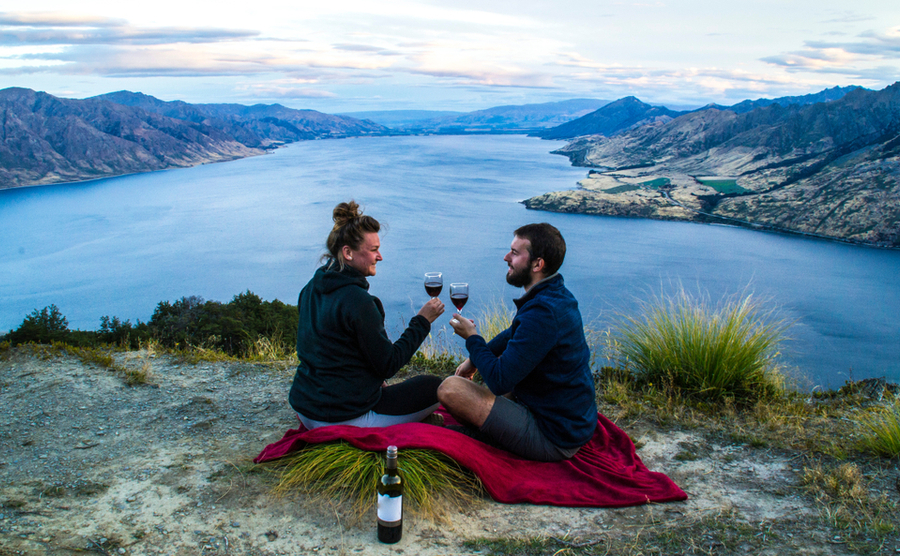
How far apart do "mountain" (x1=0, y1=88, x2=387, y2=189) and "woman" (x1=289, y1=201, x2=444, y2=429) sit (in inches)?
5038

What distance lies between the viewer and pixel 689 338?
4.93m

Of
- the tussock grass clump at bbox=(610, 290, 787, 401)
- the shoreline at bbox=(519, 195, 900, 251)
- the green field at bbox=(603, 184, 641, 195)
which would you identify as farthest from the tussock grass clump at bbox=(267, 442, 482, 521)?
the green field at bbox=(603, 184, 641, 195)

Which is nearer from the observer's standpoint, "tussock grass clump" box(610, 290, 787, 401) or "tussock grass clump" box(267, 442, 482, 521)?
"tussock grass clump" box(267, 442, 482, 521)

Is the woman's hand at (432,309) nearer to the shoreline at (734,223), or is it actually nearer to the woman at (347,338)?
the woman at (347,338)

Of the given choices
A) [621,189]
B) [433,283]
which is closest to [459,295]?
[433,283]

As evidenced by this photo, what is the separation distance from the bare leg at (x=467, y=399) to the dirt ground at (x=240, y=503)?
0.47 metres

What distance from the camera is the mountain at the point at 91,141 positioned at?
376ft

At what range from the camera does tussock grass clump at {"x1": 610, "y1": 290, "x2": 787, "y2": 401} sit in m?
4.76

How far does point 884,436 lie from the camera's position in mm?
3549

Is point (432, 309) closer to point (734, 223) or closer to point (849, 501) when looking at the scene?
point (849, 501)

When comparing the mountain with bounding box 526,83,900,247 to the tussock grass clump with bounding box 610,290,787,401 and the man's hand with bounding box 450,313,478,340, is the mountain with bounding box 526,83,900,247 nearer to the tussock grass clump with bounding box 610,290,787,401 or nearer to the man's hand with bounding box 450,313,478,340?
the tussock grass clump with bounding box 610,290,787,401

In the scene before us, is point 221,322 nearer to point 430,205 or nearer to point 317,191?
point 430,205

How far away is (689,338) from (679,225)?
6728 cm

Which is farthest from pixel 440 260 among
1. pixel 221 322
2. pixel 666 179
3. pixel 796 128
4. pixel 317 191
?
pixel 796 128
